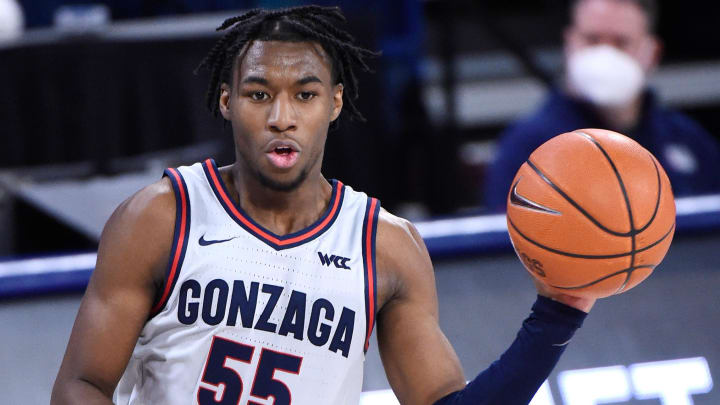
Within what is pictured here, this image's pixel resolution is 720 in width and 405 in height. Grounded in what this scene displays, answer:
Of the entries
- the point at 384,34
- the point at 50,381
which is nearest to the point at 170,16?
the point at 384,34

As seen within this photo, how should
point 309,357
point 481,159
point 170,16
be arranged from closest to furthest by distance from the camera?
point 309,357 → point 170,16 → point 481,159

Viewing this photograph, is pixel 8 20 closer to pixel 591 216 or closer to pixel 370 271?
pixel 370 271

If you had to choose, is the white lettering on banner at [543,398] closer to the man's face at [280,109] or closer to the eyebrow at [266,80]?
the man's face at [280,109]

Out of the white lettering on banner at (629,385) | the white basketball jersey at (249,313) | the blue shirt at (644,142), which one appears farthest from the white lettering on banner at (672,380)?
the white basketball jersey at (249,313)

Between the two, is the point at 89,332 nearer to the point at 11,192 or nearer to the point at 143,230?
the point at 143,230

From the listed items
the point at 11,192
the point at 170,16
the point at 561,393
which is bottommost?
the point at 561,393

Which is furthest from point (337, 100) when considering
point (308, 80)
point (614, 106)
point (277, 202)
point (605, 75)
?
point (614, 106)

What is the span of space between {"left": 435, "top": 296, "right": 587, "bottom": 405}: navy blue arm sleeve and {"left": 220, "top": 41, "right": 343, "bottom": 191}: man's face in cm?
58

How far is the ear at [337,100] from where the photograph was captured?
2373mm

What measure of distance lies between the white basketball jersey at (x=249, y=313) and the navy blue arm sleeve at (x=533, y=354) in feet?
1.08

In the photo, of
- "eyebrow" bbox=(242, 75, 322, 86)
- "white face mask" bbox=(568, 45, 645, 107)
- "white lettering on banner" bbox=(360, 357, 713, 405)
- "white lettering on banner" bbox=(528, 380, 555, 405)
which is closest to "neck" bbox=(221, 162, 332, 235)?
"eyebrow" bbox=(242, 75, 322, 86)

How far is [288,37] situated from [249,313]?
59 centimetres

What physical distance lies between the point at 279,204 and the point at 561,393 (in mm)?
1275

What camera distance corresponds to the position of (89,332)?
7.14 feet
